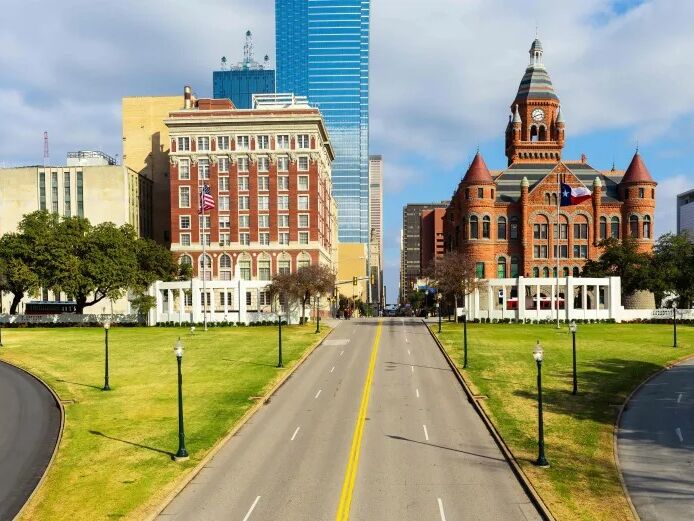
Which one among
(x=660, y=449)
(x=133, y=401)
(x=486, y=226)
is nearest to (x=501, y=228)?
(x=486, y=226)

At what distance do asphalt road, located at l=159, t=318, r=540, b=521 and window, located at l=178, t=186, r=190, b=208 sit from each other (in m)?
73.2

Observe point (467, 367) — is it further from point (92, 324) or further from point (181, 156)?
point (181, 156)

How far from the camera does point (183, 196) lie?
108188mm

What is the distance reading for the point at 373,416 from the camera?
31734 mm

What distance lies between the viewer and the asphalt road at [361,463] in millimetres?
20031

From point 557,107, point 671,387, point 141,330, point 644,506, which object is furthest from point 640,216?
point 644,506

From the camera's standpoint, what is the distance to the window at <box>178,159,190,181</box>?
107812 mm

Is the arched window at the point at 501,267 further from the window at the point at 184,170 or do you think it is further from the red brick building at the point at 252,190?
the window at the point at 184,170

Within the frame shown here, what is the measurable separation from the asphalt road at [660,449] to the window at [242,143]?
264 feet

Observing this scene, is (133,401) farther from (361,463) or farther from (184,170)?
(184,170)

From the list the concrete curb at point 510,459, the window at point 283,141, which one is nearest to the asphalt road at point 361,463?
the concrete curb at point 510,459

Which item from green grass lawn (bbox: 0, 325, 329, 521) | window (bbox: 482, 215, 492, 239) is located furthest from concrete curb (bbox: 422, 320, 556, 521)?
window (bbox: 482, 215, 492, 239)

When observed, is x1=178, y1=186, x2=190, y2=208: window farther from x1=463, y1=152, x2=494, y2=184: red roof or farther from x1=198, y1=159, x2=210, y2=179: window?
x1=463, y1=152, x2=494, y2=184: red roof

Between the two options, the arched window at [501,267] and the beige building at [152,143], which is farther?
the beige building at [152,143]
